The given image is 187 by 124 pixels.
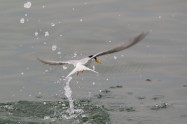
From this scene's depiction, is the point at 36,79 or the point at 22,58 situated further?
the point at 22,58

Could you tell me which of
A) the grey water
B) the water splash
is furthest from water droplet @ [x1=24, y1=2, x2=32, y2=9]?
the water splash

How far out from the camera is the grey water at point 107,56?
44.3ft

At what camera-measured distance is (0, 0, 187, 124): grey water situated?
13508 millimetres

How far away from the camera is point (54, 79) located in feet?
48.0

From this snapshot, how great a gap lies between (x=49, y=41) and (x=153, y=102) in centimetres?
396

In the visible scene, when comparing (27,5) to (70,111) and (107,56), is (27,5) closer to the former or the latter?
(107,56)

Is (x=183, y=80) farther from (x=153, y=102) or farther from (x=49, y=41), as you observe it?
(x=49, y=41)

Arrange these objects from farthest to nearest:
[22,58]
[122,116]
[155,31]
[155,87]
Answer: [155,31]
[22,58]
[155,87]
[122,116]

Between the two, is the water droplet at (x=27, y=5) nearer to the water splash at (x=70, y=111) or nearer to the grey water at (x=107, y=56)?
the grey water at (x=107, y=56)

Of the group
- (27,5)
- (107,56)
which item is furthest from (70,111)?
(27,5)

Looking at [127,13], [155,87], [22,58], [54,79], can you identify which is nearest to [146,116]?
[155,87]

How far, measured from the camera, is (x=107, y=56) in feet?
51.8

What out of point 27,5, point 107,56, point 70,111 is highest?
point 27,5

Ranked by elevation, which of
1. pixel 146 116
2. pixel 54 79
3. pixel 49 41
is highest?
pixel 49 41
